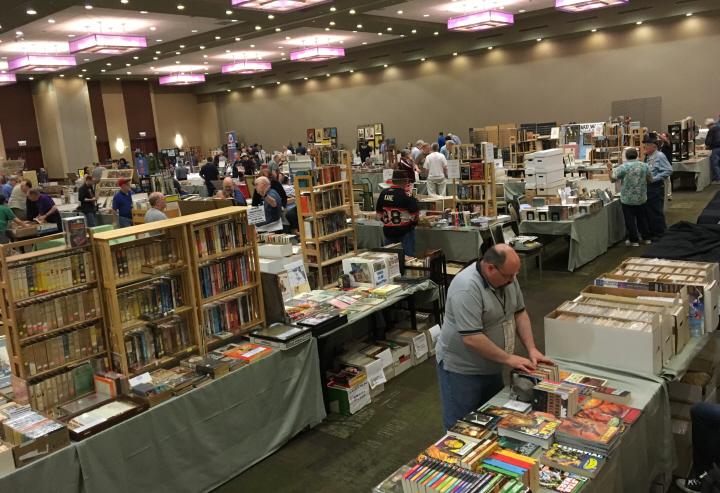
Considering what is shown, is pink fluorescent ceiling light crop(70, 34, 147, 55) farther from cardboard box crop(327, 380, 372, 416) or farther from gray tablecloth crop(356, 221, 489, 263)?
cardboard box crop(327, 380, 372, 416)

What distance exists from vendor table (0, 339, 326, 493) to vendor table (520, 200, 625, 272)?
4.97 metres

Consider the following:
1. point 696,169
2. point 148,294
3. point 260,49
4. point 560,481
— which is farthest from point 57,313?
point 260,49

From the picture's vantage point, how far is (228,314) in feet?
16.0

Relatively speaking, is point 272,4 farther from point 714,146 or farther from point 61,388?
point 714,146

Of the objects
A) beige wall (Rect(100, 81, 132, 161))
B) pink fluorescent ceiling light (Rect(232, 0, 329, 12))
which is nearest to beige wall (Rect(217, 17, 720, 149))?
beige wall (Rect(100, 81, 132, 161))

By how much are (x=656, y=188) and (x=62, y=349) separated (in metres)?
8.35

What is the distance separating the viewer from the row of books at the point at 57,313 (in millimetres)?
3920

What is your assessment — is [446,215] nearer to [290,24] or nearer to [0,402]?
[0,402]

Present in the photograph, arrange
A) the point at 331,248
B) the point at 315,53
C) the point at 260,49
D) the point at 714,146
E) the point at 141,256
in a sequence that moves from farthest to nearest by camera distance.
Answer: the point at 260,49
the point at 315,53
the point at 714,146
the point at 331,248
the point at 141,256

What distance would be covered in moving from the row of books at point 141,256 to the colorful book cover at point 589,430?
288 cm

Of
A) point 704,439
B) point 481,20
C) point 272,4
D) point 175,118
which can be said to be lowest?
point 704,439

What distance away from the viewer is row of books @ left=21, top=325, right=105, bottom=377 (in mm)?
3957

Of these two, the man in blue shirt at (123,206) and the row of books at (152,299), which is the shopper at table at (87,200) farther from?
the row of books at (152,299)

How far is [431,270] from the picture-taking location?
6.32 m
